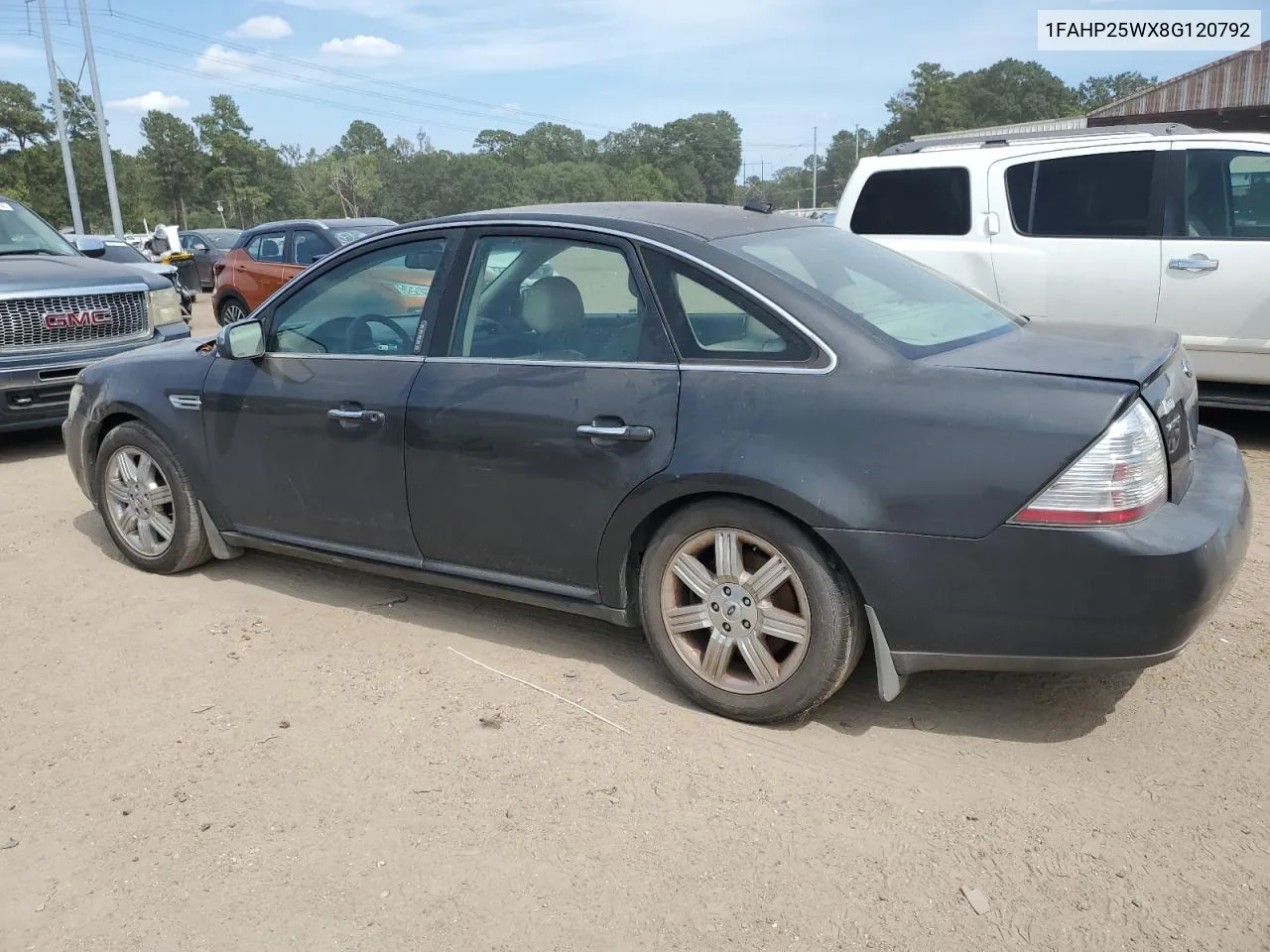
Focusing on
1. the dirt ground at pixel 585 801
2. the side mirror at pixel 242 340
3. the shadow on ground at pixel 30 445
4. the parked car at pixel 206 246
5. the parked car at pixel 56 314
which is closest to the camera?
the dirt ground at pixel 585 801

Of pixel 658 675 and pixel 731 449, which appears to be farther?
pixel 658 675

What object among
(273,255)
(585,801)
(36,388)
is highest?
(273,255)

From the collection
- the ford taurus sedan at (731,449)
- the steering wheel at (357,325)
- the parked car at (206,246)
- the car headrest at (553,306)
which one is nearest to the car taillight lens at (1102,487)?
the ford taurus sedan at (731,449)

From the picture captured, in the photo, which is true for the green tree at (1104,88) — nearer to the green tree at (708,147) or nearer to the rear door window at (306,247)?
the green tree at (708,147)

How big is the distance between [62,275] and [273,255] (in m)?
6.67

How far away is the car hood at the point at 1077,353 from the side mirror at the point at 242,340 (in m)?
2.78

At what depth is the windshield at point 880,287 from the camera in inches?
133

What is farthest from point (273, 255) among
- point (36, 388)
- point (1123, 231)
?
point (1123, 231)

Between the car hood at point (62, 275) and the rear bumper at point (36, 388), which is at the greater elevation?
the car hood at point (62, 275)

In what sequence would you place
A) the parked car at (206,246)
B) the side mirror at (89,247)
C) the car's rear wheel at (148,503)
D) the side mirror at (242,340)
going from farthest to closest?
the parked car at (206,246) → the side mirror at (89,247) → the car's rear wheel at (148,503) → the side mirror at (242,340)

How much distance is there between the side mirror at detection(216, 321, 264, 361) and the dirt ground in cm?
117

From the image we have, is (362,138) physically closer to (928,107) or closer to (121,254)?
(928,107)

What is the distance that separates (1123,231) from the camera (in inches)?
259

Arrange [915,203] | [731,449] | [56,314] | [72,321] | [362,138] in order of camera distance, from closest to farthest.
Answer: [731,449] < [915,203] < [56,314] < [72,321] < [362,138]
